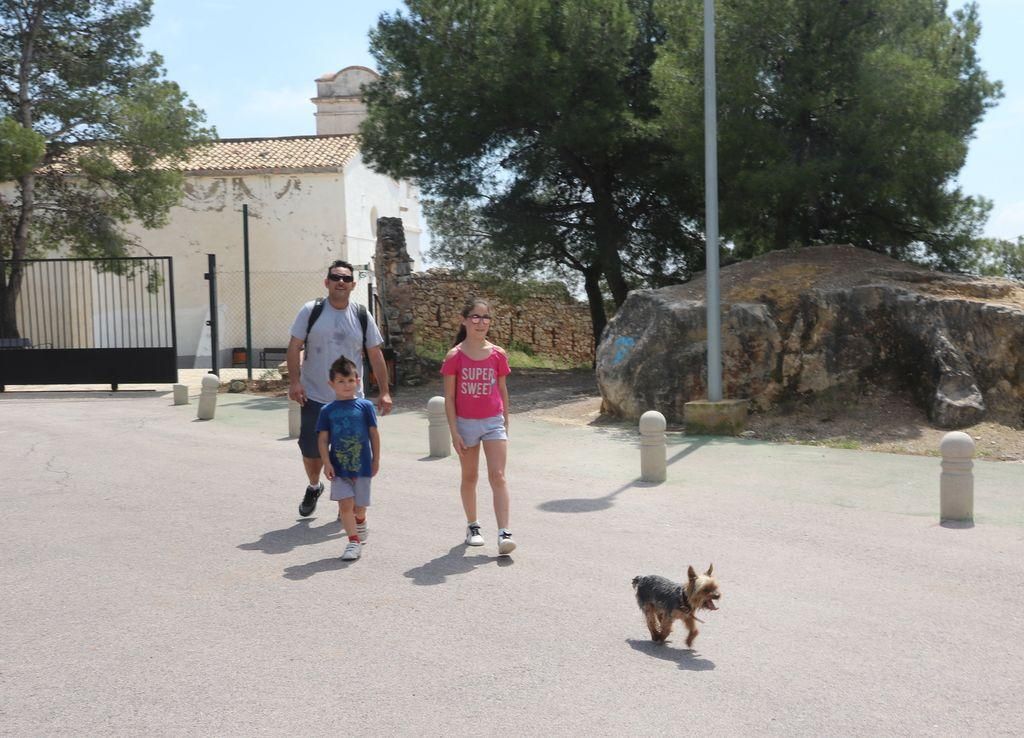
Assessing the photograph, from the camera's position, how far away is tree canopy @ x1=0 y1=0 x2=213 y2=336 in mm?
24875

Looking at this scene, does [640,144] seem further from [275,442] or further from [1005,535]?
[1005,535]

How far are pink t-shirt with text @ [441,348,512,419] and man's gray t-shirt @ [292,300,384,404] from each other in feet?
3.26

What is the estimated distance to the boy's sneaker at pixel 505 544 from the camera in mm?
6719

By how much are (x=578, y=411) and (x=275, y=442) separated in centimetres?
484

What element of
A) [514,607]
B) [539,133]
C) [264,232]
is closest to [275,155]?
[264,232]

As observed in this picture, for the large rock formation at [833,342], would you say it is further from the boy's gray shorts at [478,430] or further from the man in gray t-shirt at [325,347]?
the boy's gray shorts at [478,430]

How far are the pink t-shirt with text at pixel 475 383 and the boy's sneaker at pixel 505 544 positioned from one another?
772 millimetres

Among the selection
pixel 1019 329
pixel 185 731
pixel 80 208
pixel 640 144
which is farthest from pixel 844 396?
pixel 80 208

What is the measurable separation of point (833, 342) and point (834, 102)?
4507 mm

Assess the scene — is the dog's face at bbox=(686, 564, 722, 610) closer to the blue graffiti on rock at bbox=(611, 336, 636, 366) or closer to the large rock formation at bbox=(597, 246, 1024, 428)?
the large rock formation at bbox=(597, 246, 1024, 428)

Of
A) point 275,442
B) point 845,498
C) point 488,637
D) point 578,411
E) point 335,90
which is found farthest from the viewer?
point 335,90

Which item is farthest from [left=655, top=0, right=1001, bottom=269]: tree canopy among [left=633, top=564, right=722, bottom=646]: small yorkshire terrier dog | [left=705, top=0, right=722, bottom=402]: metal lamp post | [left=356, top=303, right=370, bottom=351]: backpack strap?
[left=633, top=564, right=722, bottom=646]: small yorkshire terrier dog

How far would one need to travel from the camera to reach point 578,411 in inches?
628

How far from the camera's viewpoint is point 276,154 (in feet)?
110
